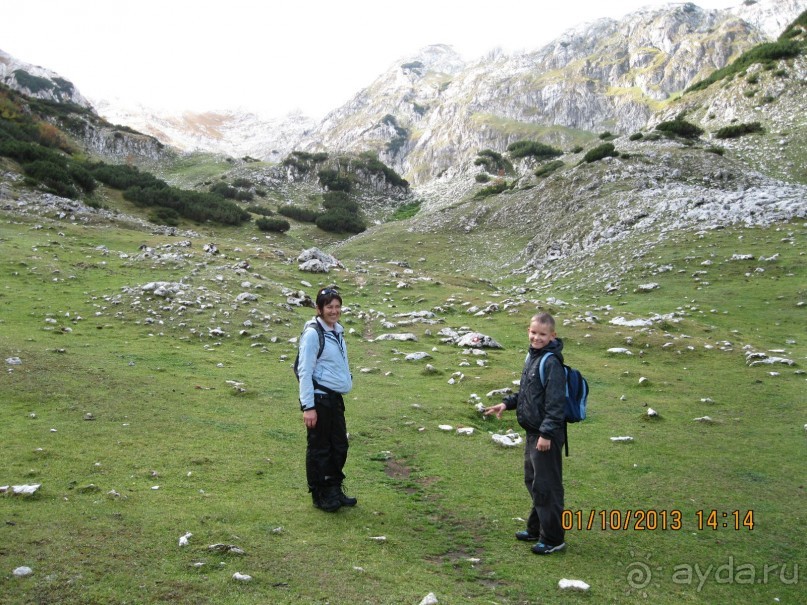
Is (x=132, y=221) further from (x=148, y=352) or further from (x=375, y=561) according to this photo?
(x=375, y=561)

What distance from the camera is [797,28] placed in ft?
196

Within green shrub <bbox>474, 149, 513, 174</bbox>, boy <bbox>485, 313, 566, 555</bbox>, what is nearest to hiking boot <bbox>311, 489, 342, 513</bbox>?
boy <bbox>485, 313, 566, 555</bbox>

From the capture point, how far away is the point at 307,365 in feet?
24.1

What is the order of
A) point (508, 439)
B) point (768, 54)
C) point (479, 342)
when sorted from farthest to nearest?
point (768, 54) → point (479, 342) → point (508, 439)

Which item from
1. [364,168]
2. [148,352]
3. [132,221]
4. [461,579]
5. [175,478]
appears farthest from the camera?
[364,168]

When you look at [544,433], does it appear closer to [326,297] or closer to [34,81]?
[326,297]

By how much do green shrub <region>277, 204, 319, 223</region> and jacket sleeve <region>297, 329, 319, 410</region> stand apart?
58341 millimetres

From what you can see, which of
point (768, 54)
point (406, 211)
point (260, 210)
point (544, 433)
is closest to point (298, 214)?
point (260, 210)

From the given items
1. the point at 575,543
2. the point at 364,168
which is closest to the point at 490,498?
the point at 575,543

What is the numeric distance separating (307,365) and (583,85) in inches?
7010

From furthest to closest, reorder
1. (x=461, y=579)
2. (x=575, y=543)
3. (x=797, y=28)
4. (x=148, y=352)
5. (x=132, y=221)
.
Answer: (x=797, y=28) → (x=132, y=221) → (x=148, y=352) → (x=575, y=543) → (x=461, y=579)

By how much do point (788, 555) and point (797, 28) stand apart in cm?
7576

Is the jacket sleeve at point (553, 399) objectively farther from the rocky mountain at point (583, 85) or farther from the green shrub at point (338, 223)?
the rocky mountain at point (583, 85)

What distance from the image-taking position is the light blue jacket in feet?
23.8
